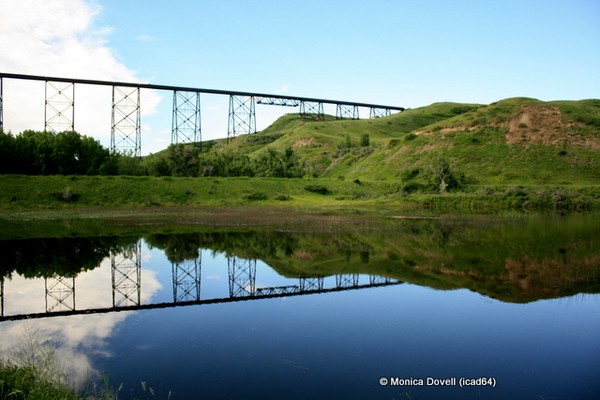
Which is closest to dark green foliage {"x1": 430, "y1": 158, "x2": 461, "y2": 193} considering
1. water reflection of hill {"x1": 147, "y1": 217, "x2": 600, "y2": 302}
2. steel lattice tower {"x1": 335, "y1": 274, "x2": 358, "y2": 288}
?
water reflection of hill {"x1": 147, "y1": 217, "x2": 600, "y2": 302}

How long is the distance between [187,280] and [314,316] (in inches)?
273

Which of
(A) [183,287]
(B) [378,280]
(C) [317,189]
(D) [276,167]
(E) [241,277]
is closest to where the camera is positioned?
(A) [183,287]

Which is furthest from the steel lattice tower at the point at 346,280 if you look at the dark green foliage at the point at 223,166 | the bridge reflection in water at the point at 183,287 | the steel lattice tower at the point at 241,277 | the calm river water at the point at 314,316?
the dark green foliage at the point at 223,166

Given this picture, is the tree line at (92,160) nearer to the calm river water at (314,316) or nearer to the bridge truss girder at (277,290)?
the calm river water at (314,316)

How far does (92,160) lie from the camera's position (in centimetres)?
5694

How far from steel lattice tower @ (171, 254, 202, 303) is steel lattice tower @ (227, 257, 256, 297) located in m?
1.31

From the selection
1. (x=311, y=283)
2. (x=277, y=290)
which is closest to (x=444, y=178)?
(x=311, y=283)

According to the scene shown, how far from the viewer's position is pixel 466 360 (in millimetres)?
9805

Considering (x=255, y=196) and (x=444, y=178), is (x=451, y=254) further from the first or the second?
(x=444, y=178)

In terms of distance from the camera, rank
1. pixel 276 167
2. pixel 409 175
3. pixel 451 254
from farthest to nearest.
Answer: pixel 276 167 < pixel 409 175 < pixel 451 254

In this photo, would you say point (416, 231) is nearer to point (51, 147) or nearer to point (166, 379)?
point (166, 379)

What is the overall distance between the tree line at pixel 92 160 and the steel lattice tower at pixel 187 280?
4078 cm

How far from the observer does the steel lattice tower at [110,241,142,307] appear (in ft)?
50.7

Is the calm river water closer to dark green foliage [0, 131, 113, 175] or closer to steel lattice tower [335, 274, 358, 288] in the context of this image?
steel lattice tower [335, 274, 358, 288]
